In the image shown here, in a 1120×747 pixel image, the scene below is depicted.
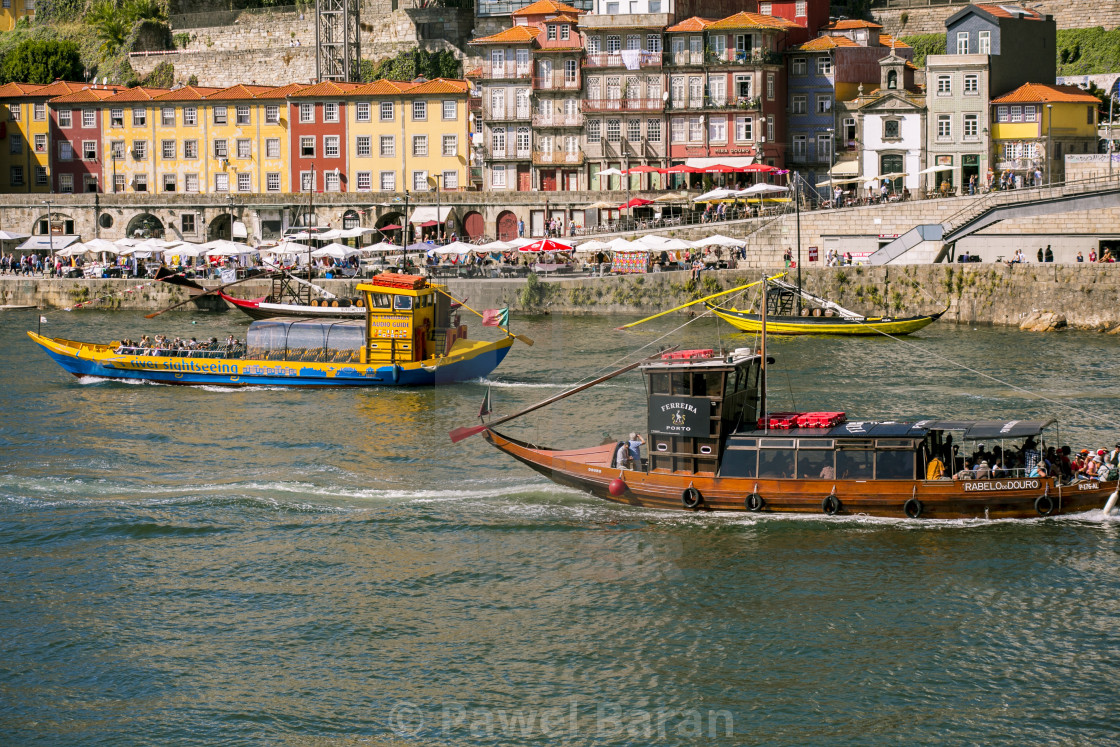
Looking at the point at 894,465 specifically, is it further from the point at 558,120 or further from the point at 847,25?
the point at 847,25

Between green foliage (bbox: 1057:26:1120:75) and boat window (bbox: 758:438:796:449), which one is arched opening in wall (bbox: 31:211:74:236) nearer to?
green foliage (bbox: 1057:26:1120:75)

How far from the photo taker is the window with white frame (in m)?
76.9

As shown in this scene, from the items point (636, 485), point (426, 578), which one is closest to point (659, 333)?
point (636, 485)

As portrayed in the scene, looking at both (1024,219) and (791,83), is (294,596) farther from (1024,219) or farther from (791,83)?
(791,83)

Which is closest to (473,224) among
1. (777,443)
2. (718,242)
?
(718,242)

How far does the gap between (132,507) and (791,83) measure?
60539 millimetres

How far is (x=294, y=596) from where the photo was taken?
87.8 feet

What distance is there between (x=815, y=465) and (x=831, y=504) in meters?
0.92

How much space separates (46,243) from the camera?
8688cm

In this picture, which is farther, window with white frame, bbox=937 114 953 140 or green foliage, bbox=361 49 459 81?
green foliage, bbox=361 49 459 81

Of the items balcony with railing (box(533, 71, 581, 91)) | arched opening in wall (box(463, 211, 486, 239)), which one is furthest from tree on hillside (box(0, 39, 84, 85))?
balcony with railing (box(533, 71, 581, 91))

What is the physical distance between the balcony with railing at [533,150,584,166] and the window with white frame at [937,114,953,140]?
21.0 metres

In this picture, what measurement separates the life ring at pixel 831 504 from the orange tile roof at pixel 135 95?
2966 inches

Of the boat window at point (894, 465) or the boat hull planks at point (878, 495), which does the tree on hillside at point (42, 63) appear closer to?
the boat hull planks at point (878, 495)
